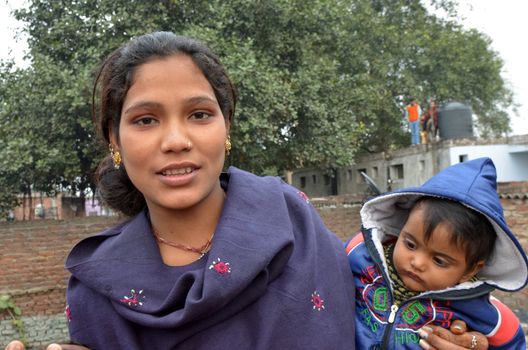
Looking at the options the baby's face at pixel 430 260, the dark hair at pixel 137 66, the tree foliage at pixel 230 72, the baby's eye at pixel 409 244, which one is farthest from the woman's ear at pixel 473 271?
the tree foliage at pixel 230 72

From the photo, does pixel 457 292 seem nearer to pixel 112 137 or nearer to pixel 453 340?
pixel 453 340

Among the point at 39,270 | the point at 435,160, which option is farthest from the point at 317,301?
the point at 435,160

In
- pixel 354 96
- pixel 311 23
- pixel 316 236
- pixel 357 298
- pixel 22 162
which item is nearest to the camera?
pixel 316 236

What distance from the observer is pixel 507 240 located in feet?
5.62

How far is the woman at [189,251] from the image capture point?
139cm

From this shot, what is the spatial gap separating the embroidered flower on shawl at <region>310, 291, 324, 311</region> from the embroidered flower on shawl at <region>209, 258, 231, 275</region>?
288 millimetres

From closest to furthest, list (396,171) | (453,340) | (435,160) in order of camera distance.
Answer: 1. (453,340)
2. (435,160)
3. (396,171)

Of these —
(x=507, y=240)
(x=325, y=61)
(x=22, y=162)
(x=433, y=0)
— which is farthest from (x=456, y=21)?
(x=507, y=240)

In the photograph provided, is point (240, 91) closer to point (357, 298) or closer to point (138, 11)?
point (138, 11)

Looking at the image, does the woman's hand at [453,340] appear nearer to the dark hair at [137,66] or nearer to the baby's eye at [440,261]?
the baby's eye at [440,261]

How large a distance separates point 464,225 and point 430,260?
0.17 meters

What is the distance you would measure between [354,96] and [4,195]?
28.0ft

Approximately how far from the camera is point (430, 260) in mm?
1726

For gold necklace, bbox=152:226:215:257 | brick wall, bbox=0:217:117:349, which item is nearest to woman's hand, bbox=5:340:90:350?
gold necklace, bbox=152:226:215:257
